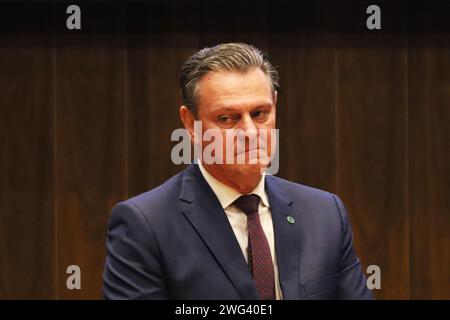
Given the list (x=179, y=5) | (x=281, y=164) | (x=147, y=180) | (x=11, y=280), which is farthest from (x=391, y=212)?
(x=11, y=280)

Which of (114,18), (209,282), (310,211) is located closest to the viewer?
(209,282)

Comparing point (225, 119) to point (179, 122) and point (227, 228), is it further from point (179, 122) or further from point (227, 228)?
point (179, 122)

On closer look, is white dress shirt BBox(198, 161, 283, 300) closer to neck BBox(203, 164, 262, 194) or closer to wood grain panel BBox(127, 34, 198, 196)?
neck BBox(203, 164, 262, 194)

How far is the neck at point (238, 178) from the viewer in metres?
1.38

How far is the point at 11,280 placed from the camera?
2.67 meters

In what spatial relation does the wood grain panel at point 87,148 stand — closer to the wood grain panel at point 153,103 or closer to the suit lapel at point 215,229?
the wood grain panel at point 153,103

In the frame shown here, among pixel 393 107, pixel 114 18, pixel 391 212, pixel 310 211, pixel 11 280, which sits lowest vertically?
pixel 11 280

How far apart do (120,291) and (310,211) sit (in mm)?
441

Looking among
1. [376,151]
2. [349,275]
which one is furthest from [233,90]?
[376,151]

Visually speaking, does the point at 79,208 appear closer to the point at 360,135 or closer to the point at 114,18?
the point at 114,18

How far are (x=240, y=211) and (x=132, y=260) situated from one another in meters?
0.24

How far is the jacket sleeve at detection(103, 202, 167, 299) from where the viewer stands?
1.31 metres

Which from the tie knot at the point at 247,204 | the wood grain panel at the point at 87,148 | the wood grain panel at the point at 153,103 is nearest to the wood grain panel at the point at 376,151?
the wood grain panel at the point at 153,103

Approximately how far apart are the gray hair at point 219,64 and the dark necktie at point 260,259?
0.26 metres
